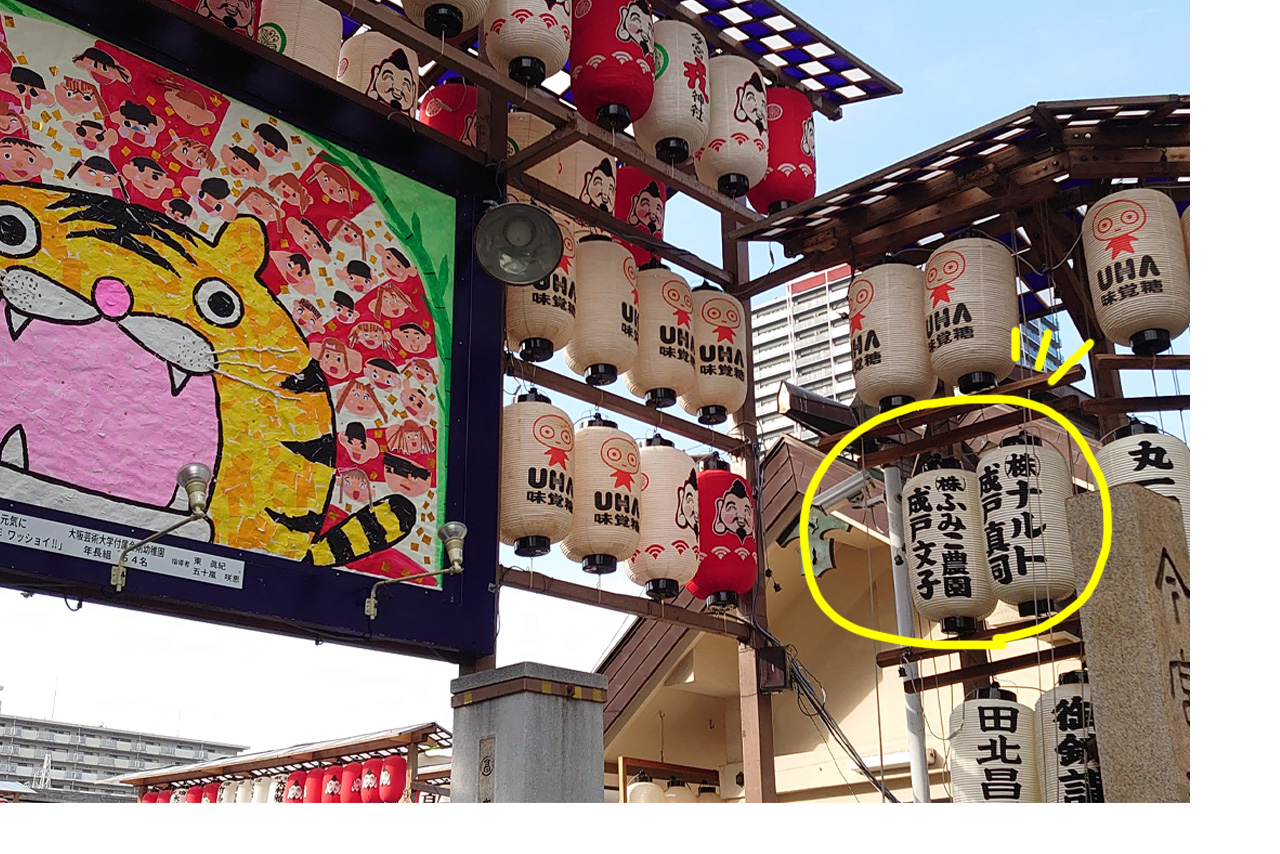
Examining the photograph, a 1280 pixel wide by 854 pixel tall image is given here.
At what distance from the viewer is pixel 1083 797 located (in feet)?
26.1

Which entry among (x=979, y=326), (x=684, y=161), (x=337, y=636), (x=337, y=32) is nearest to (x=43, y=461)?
(x=337, y=636)

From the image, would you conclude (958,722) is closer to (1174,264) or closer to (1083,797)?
(1083,797)

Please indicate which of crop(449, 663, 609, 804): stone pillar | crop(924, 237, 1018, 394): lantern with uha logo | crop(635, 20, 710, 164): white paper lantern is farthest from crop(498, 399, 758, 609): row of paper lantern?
crop(635, 20, 710, 164): white paper lantern

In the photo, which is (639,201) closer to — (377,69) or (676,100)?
(676,100)

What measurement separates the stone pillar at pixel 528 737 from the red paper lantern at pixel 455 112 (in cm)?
468

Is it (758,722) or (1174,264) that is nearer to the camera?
(1174,264)

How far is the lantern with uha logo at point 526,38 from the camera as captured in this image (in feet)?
28.5

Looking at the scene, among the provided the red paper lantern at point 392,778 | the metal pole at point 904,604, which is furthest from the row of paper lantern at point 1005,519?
the red paper lantern at point 392,778

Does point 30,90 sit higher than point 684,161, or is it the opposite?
point 684,161

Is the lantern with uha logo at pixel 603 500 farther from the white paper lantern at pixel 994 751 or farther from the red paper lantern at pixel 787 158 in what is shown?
the red paper lantern at pixel 787 158

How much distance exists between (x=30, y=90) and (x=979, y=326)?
639 cm

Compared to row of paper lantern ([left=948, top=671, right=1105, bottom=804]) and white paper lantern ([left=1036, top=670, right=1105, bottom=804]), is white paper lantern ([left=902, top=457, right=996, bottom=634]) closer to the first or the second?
row of paper lantern ([left=948, top=671, right=1105, bottom=804])

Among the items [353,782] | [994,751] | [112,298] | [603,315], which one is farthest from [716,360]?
[353,782]

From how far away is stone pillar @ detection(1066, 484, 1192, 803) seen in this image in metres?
4.80
